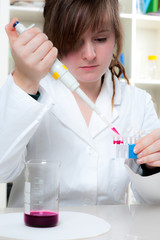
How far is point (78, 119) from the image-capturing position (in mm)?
1271

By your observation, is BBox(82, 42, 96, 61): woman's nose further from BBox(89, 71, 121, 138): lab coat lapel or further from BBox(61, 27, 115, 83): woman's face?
BBox(89, 71, 121, 138): lab coat lapel

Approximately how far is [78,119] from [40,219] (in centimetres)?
57

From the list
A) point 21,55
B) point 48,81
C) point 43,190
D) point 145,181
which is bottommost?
point 145,181

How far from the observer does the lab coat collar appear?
126 centimetres

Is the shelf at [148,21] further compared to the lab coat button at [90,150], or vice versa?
the shelf at [148,21]

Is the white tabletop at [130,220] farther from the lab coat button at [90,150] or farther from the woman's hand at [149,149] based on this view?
the lab coat button at [90,150]

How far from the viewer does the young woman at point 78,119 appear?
96cm

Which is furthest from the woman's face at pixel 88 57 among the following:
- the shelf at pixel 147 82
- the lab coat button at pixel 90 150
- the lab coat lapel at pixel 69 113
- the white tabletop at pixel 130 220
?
the shelf at pixel 147 82

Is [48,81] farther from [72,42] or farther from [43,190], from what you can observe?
[43,190]

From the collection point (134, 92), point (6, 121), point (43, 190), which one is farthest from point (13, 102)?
point (134, 92)

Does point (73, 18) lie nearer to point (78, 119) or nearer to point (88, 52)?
point (88, 52)

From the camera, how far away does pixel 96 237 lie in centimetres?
70

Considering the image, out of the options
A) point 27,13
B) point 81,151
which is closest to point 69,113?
point 81,151

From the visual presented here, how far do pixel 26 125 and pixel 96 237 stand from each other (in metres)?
0.38
